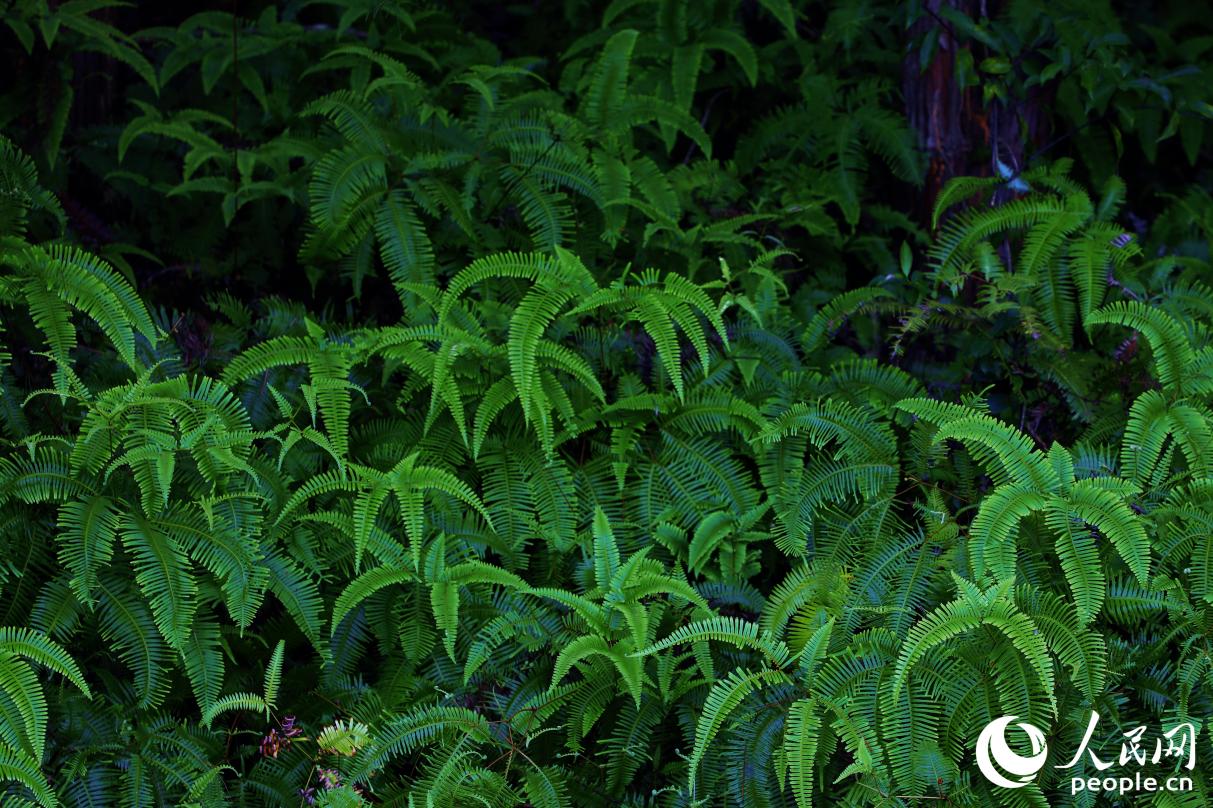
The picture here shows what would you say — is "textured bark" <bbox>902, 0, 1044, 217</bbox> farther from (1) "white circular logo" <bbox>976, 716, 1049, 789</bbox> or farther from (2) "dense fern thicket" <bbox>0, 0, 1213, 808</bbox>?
(1) "white circular logo" <bbox>976, 716, 1049, 789</bbox>

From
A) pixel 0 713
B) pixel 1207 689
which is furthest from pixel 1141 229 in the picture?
pixel 0 713

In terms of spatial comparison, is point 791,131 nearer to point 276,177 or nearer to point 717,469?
point 717,469

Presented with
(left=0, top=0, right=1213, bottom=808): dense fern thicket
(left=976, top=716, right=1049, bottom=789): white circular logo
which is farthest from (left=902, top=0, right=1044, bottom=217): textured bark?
(left=976, top=716, right=1049, bottom=789): white circular logo

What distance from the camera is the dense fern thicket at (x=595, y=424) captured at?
3.38m

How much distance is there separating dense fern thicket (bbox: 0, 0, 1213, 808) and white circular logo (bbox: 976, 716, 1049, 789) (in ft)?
0.21

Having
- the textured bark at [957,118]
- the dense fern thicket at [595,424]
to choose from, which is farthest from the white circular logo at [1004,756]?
the textured bark at [957,118]

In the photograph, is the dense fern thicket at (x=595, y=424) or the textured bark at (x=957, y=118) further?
the textured bark at (x=957, y=118)

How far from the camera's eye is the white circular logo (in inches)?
130

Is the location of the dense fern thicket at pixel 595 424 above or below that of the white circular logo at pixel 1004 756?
above

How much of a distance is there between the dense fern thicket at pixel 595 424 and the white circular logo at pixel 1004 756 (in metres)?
0.06

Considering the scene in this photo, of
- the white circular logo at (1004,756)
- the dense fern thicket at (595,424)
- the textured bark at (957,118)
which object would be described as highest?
the textured bark at (957,118)

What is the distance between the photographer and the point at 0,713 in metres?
3.11

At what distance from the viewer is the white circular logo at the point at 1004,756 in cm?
329

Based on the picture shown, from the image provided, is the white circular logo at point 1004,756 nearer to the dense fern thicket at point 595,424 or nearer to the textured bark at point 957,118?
the dense fern thicket at point 595,424
